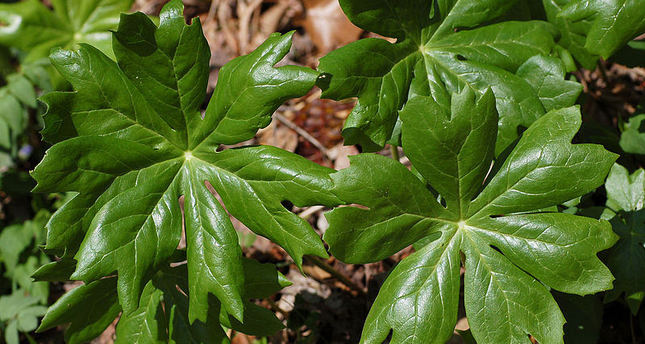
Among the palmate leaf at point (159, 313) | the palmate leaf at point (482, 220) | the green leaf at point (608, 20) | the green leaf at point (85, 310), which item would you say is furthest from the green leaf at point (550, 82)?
→ the green leaf at point (85, 310)

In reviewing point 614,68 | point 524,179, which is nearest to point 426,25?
point 524,179

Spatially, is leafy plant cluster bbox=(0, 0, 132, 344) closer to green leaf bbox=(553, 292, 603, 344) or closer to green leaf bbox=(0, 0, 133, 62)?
green leaf bbox=(0, 0, 133, 62)

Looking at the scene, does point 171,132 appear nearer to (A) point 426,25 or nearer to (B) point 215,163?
(B) point 215,163

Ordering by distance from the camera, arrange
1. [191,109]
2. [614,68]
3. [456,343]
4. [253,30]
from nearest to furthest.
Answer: [191,109]
[456,343]
[614,68]
[253,30]

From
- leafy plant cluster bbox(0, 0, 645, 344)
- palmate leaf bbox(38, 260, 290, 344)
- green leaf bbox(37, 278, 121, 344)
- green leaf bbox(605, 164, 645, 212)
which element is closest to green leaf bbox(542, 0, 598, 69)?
leafy plant cluster bbox(0, 0, 645, 344)

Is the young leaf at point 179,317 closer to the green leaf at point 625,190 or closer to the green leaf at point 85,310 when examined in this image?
the green leaf at point 85,310

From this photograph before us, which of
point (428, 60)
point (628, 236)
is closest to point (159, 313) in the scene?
point (428, 60)

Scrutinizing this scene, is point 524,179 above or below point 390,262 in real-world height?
above
